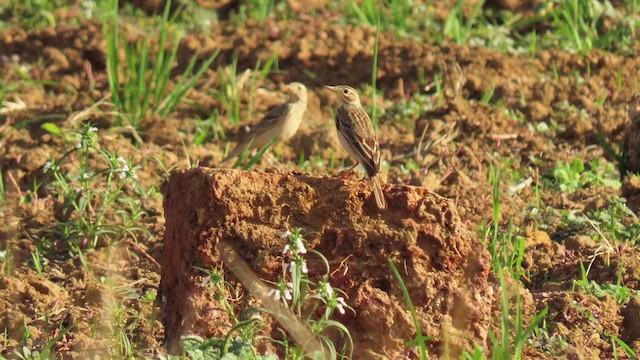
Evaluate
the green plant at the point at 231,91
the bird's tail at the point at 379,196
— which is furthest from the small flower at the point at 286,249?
the green plant at the point at 231,91

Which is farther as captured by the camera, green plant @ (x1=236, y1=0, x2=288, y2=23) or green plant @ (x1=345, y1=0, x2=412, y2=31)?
green plant @ (x1=236, y1=0, x2=288, y2=23)

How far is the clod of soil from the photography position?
529cm

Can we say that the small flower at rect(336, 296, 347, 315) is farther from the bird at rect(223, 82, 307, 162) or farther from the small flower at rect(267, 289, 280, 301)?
the bird at rect(223, 82, 307, 162)

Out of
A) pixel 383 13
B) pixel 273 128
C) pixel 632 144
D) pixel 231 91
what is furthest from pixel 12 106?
pixel 632 144

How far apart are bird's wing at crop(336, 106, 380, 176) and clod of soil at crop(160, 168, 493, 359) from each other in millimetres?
1145

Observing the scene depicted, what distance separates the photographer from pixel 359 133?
7.27 meters

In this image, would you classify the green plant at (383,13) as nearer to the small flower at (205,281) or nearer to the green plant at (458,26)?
the green plant at (458,26)

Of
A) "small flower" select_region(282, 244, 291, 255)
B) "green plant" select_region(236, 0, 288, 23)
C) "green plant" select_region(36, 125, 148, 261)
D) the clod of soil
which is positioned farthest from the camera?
"green plant" select_region(236, 0, 288, 23)

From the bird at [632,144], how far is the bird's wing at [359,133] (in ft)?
6.11

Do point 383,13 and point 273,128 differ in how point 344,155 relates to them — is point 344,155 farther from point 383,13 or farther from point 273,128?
point 383,13

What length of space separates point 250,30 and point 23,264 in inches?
192

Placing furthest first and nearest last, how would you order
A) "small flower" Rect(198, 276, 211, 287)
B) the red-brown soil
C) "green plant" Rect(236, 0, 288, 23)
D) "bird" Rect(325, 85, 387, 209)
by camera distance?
"green plant" Rect(236, 0, 288, 23) → "bird" Rect(325, 85, 387, 209) → the red-brown soil → "small flower" Rect(198, 276, 211, 287)

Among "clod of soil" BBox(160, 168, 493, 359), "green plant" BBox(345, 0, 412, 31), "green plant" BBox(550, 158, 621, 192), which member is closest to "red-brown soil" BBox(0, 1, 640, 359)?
"clod of soil" BBox(160, 168, 493, 359)

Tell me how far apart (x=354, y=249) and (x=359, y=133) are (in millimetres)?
1986
